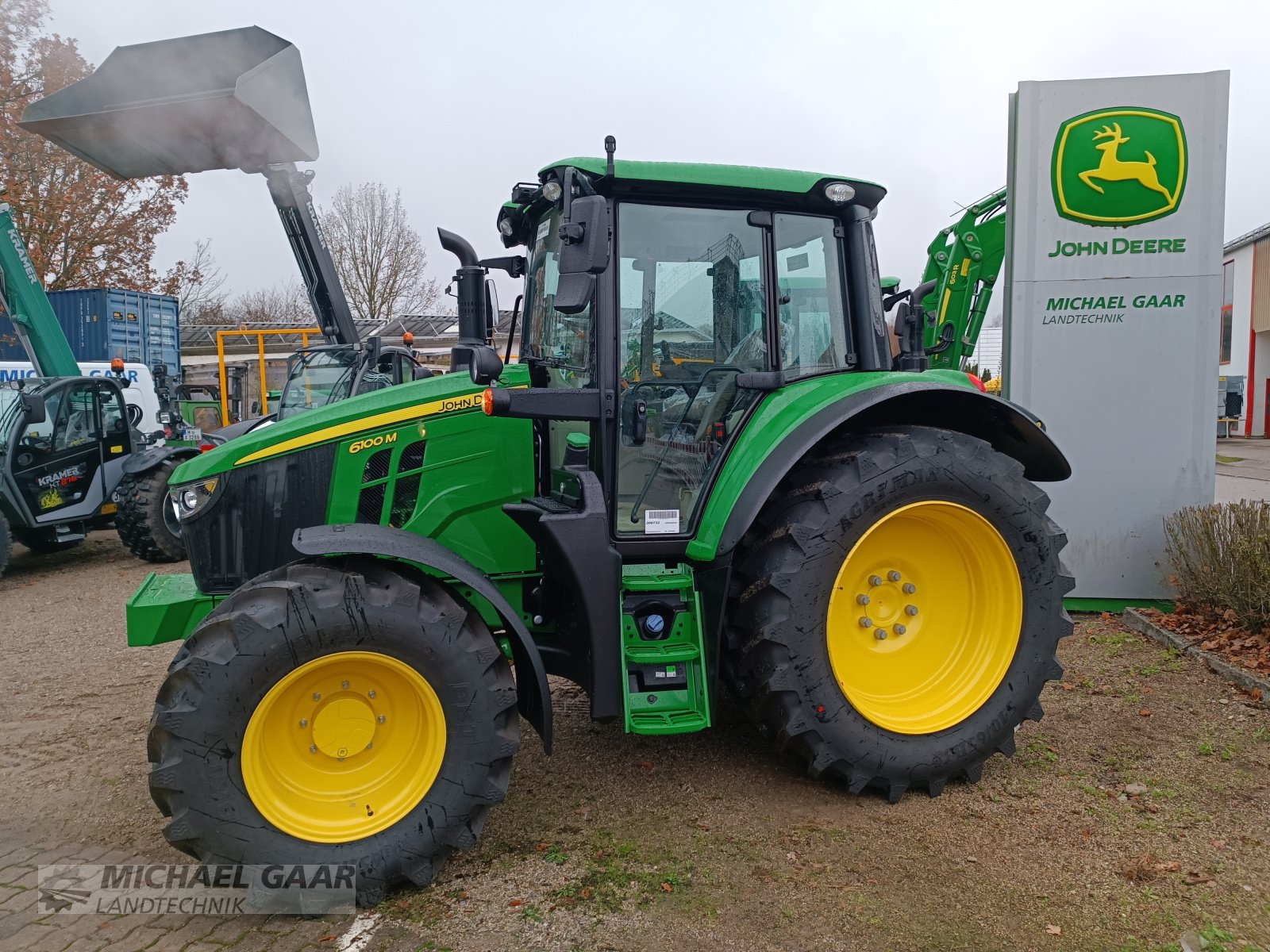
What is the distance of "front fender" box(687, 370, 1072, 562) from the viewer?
3557mm

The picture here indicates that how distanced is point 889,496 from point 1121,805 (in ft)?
5.03

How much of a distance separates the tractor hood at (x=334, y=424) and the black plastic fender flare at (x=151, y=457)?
6.76 metres

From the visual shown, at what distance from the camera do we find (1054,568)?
13.0 ft

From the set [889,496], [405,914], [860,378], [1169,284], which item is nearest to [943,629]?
[889,496]

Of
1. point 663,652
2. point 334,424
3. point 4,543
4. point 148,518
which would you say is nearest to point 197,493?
point 334,424

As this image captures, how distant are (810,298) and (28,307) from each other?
9.56 m

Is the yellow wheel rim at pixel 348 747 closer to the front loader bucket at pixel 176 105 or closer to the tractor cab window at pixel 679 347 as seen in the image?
the tractor cab window at pixel 679 347

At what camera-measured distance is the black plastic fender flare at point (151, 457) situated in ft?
31.7

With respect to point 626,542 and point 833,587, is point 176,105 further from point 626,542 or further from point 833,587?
point 833,587

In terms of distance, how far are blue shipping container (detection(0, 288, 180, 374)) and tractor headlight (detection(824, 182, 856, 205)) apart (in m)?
17.3

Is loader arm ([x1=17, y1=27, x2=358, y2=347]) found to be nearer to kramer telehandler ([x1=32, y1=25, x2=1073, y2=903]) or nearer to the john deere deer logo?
kramer telehandler ([x1=32, y1=25, x2=1073, y2=903])

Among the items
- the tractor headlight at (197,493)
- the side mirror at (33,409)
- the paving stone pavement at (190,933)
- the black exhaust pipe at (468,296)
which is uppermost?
the black exhaust pipe at (468,296)

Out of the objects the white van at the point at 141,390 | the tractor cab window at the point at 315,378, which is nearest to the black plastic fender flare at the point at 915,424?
the tractor cab window at the point at 315,378

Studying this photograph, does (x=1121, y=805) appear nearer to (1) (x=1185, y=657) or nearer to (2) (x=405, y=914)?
(1) (x=1185, y=657)
